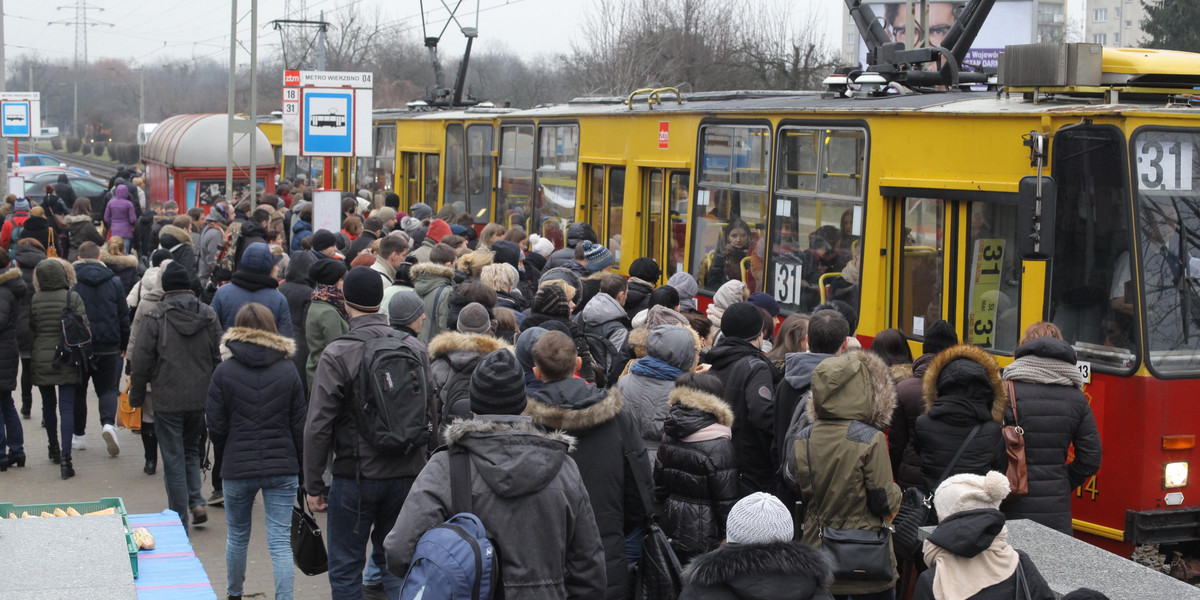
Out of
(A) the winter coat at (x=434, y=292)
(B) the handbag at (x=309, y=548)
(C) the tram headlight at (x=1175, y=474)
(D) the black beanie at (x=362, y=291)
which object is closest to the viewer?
(B) the handbag at (x=309, y=548)

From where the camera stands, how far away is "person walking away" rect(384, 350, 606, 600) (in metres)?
3.83

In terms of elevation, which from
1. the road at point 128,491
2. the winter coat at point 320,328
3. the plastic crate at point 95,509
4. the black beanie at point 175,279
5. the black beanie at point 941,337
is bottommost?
the road at point 128,491

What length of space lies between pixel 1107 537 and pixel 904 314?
6.80ft

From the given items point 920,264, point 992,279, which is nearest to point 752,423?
point 992,279

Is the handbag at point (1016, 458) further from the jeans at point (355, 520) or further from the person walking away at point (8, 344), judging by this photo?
the person walking away at point (8, 344)

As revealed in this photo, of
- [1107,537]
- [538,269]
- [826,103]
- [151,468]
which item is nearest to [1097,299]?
Result: [1107,537]

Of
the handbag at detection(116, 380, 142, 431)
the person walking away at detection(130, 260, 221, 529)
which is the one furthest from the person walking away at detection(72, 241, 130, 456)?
the person walking away at detection(130, 260, 221, 529)

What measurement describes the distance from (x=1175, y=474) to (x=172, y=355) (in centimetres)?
→ 577

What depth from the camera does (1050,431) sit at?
19.0 feet

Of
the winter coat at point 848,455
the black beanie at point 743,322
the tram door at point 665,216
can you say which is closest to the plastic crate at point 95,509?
the winter coat at point 848,455

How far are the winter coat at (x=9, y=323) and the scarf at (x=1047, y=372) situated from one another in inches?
285

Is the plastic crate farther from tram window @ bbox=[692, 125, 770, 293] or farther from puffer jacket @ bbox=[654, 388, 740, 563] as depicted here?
tram window @ bbox=[692, 125, 770, 293]

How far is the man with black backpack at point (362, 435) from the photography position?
5504 mm

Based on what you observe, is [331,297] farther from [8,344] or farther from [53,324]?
[8,344]
